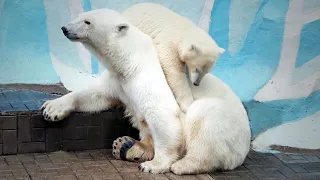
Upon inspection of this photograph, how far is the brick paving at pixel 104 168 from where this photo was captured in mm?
5520

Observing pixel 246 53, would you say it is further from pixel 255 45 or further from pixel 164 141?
pixel 164 141

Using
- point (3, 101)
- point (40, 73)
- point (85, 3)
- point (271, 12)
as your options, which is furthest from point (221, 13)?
point (3, 101)

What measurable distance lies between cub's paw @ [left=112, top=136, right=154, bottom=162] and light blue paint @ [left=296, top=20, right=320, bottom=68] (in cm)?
199

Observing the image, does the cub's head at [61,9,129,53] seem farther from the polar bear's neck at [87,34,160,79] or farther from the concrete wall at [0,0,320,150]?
the concrete wall at [0,0,320,150]

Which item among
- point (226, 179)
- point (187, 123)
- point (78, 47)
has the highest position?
point (78, 47)

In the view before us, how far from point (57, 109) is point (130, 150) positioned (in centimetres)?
64

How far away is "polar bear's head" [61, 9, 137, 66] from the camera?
5.59 metres

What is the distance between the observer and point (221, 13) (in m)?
7.15

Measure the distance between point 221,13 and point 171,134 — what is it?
1915 mm

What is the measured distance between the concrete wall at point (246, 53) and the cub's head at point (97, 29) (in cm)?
130

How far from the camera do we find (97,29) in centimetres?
561

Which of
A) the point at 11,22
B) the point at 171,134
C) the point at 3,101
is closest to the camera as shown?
the point at 171,134

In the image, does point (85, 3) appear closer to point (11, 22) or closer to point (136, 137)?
point (11, 22)

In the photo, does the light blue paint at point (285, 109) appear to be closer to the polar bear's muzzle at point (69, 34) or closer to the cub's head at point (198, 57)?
the cub's head at point (198, 57)
